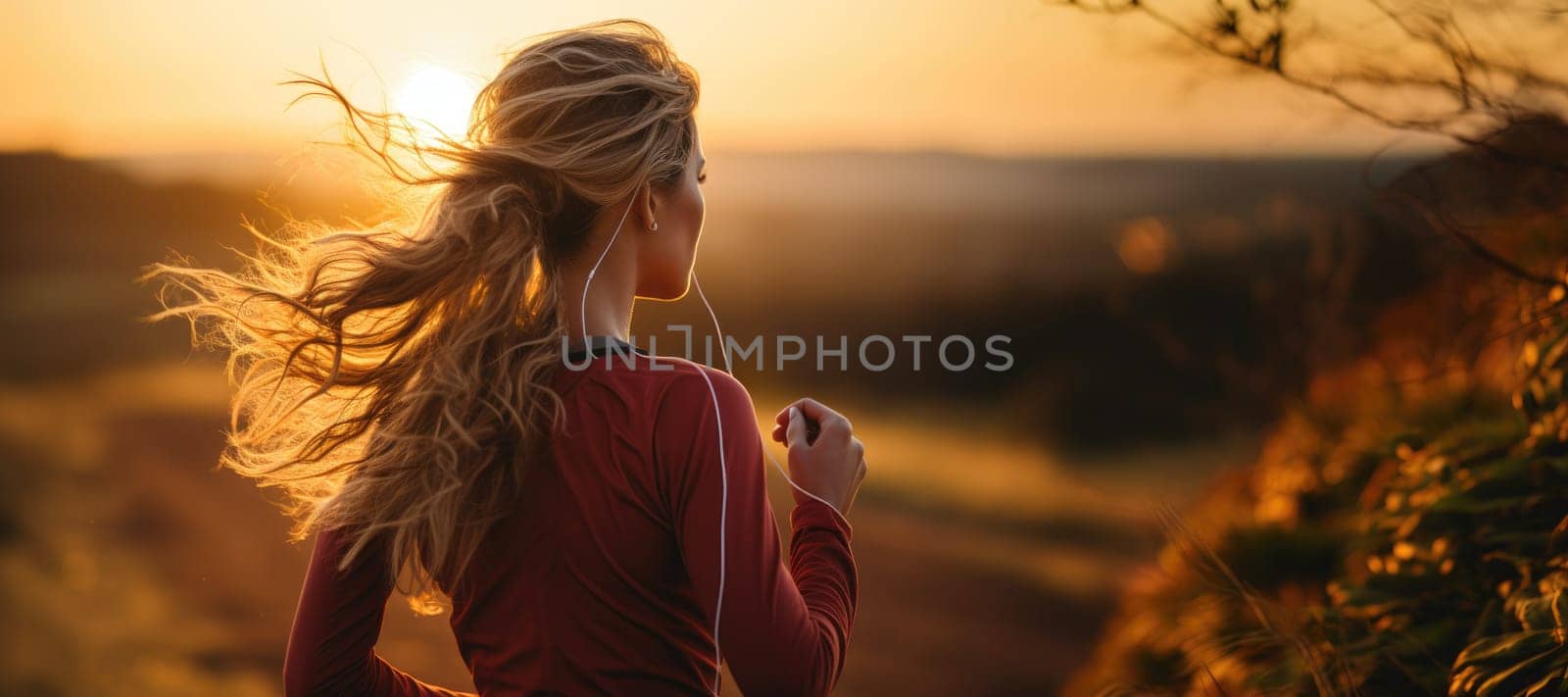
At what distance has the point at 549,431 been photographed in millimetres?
1197

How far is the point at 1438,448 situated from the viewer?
88.2 inches

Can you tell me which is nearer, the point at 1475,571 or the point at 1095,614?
the point at 1475,571

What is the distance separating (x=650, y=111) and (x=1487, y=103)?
155 cm

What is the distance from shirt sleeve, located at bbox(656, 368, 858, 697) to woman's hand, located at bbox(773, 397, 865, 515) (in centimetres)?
12

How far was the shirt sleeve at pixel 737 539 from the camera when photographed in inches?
43.0

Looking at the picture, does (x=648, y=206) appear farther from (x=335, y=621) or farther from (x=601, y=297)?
(x=335, y=621)

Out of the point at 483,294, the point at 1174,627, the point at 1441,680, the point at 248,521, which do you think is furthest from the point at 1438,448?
the point at 248,521

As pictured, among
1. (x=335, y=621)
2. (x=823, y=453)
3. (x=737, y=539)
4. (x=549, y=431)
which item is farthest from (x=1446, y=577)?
(x=335, y=621)

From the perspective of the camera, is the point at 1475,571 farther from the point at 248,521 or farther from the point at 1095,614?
the point at 248,521

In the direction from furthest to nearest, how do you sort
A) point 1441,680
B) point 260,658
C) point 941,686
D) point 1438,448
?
1. point 941,686
2. point 260,658
3. point 1438,448
4. point 1441,680

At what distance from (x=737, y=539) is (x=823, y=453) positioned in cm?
19

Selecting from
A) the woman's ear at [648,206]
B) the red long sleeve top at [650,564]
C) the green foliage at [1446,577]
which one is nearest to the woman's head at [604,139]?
the woman's ear at [648,206]

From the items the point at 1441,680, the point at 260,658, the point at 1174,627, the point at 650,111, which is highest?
the point at 650,111

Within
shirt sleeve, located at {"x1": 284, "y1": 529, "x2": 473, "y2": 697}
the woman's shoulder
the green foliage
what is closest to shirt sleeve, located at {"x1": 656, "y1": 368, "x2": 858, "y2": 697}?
the woman's shoulder
